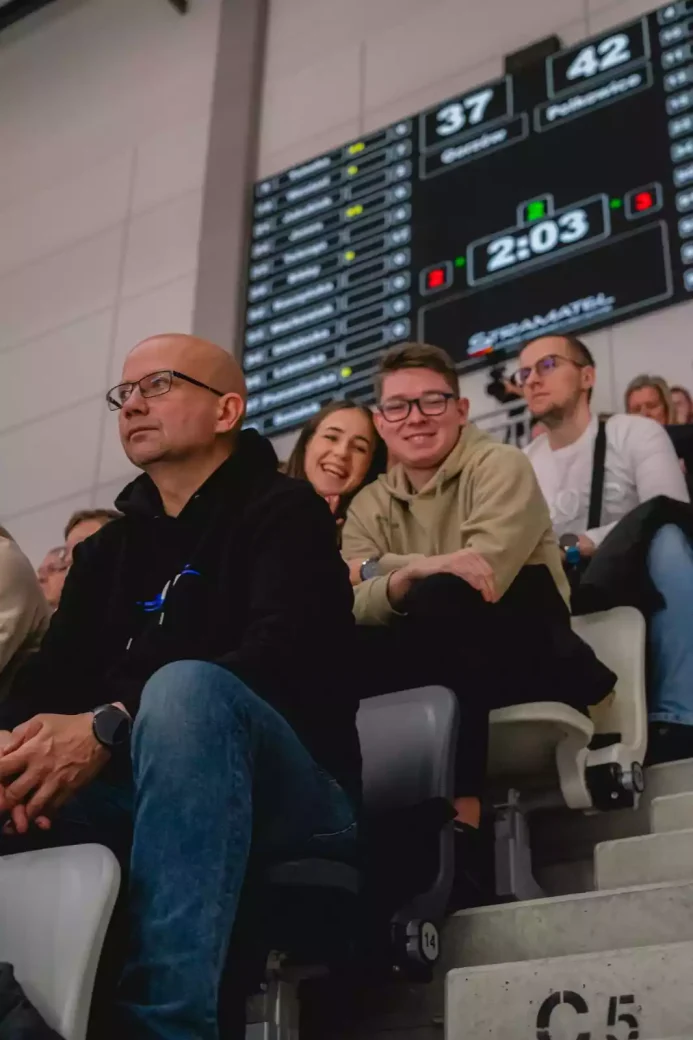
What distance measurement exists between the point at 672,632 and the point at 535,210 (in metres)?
2.19

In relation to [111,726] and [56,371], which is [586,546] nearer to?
[111,726]

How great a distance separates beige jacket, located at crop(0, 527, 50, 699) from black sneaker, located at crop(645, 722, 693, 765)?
1.15 m

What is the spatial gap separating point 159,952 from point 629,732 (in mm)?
1231

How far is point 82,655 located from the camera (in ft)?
5.32

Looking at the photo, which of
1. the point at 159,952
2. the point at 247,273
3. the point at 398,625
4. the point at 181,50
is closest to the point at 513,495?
the point at 398,625

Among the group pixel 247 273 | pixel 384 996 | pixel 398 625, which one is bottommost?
pixel 384 996

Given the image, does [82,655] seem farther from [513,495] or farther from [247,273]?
[247,273]

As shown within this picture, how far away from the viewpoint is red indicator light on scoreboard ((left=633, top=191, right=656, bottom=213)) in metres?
3.75

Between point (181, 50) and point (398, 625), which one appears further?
point (181, 50)

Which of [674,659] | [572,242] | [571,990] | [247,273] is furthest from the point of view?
[247,273]

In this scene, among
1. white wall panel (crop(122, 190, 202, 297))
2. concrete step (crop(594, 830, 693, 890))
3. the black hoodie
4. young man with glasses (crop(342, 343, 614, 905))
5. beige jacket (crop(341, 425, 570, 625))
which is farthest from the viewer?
white wall panel (crop(122, 190, 202, 297))

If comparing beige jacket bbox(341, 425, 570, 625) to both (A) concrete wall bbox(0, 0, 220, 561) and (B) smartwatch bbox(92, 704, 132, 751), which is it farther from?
(A) concrete wall bbox(0, 0, 220, 561)

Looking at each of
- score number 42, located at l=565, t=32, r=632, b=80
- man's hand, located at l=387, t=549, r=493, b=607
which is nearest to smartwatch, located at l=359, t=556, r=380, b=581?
man's hand, located at l=387, t=549, r=493, b=607

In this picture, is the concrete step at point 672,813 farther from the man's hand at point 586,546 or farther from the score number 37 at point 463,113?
the score number 37 at point 463,113
